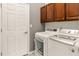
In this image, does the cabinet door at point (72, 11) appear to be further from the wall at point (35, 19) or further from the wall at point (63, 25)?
the wall at point (35, 19)

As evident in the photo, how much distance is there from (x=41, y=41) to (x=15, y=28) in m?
0.40

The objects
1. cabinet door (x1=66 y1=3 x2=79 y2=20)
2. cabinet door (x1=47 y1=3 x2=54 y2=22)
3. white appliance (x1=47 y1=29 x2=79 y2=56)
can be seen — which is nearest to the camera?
white appliance (x1=47 y1=29 x2=79 y2=56)

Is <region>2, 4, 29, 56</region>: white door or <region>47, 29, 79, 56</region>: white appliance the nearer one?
<region>47, 29, 79, 56</region>: white appliance

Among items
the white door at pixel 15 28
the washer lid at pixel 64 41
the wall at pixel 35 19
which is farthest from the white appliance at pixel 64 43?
Result: the white door at pixel 15 28

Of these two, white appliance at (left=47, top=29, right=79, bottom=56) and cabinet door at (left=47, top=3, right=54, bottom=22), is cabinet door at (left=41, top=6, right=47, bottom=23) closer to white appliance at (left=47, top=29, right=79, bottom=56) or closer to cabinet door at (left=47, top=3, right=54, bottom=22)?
cabinet door at (left=47, top=3, right=54, bottom=22)

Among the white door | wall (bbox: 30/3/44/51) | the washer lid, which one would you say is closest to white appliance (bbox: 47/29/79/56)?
the washer lid

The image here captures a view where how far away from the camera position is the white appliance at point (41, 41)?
1516 mm

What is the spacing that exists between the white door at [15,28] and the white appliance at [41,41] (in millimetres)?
158

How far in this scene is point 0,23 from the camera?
4.77 ft

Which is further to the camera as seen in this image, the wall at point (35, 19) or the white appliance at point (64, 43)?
the wall at point (35, 19)

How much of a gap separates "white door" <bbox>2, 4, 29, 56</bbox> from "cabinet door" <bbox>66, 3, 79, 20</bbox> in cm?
56

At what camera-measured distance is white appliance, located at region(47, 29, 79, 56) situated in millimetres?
1111

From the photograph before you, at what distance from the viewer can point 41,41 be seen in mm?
1585

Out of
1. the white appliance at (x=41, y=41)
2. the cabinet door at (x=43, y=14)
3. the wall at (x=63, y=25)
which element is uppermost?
the cabinet door at (x=43, y=14)
